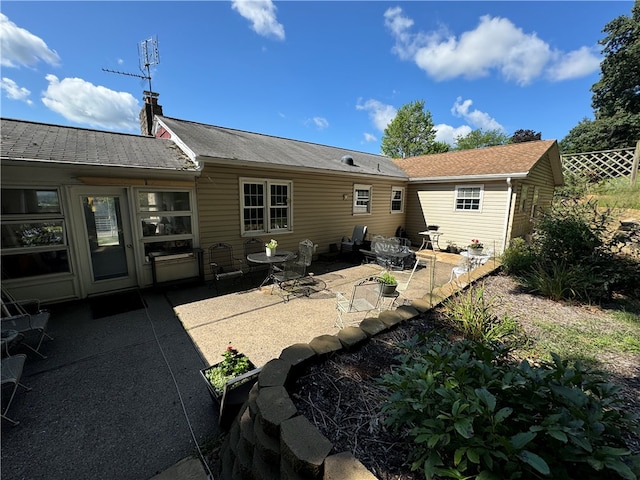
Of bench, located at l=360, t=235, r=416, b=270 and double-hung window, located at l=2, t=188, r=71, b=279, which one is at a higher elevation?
double-hung window, located at l=2, t=188, r=71, b=279

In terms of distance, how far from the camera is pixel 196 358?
3.53 m

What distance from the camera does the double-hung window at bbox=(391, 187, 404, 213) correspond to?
1206 centimetres

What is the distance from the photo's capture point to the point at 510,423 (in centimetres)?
136

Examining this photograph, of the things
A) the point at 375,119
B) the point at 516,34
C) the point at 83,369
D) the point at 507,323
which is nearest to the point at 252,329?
the point at 83,369

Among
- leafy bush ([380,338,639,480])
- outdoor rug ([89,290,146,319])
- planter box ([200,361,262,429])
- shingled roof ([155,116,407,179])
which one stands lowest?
outdoor rug ([89,290,146,319])

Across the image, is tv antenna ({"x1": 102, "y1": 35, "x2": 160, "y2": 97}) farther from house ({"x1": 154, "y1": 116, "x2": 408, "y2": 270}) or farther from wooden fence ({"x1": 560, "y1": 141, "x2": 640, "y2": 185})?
wooden fence ({"x1": 560, "y1": 141, "x2": 640, "y2": 185})

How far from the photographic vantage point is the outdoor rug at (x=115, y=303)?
481 centimetres

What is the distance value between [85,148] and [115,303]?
346 cm

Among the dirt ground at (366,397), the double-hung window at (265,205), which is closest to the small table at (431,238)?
the double-hung window at (265,205)

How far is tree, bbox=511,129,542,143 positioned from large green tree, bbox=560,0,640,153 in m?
14.4

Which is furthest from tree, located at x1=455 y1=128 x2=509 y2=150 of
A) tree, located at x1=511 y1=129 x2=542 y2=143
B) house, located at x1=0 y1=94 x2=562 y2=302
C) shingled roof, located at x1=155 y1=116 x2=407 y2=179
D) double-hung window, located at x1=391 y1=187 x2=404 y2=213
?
shingled roof, located at x1=155 y1=116 x2=407 y2=179

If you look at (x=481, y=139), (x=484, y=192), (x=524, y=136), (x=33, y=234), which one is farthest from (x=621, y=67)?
(x=33, y=234)

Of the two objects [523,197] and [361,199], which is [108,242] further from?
[523,197]

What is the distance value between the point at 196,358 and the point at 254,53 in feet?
32.3
